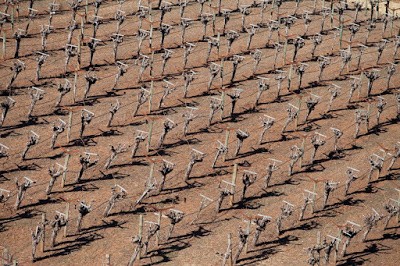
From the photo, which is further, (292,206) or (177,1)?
(177,1)

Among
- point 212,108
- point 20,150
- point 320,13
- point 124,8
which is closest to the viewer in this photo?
point 20,150

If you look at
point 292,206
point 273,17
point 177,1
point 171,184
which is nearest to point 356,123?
point 292,206

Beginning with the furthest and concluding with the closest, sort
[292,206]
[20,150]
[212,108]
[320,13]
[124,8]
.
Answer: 1. [320,13]
2. [124,8]
3. [212,108]
4. [20,150]
5. [292,206]

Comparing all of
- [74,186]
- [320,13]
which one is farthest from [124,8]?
[74,186]

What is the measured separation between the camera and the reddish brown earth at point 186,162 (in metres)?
21.0

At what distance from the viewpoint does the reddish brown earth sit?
21016mm

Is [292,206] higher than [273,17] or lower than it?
lower

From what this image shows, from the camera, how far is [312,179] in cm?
2505

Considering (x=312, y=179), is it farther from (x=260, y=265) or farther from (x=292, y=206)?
(x=260, y=265)

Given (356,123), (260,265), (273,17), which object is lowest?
(260,265)

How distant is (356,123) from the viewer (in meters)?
29.1

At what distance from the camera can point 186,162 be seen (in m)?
25.3

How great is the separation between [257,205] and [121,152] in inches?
245

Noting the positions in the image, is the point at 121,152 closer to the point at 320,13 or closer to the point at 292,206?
the point at 292,206
